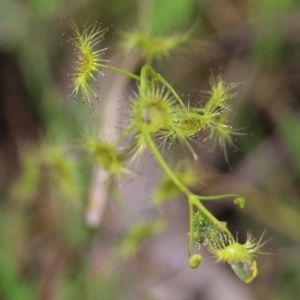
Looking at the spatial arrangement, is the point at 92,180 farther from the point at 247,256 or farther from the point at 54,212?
the point at 247,256

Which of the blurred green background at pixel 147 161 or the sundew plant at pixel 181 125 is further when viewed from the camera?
the blurred green background at pixel 147 161

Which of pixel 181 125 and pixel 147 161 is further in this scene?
pixel 147 161

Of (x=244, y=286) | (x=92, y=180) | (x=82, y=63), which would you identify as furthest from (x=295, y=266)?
(x=82, y=63)

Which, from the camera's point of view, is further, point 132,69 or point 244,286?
point 244,286

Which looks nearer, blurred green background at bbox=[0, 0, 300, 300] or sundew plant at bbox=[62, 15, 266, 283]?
sundew plant at bbox=[62, 15, 266, 283]

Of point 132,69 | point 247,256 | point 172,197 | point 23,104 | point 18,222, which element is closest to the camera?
point 247,256

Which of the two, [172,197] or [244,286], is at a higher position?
[172,197]

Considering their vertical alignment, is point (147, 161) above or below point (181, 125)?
above

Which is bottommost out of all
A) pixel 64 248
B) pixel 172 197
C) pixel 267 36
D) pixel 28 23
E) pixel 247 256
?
pixel 247 256
